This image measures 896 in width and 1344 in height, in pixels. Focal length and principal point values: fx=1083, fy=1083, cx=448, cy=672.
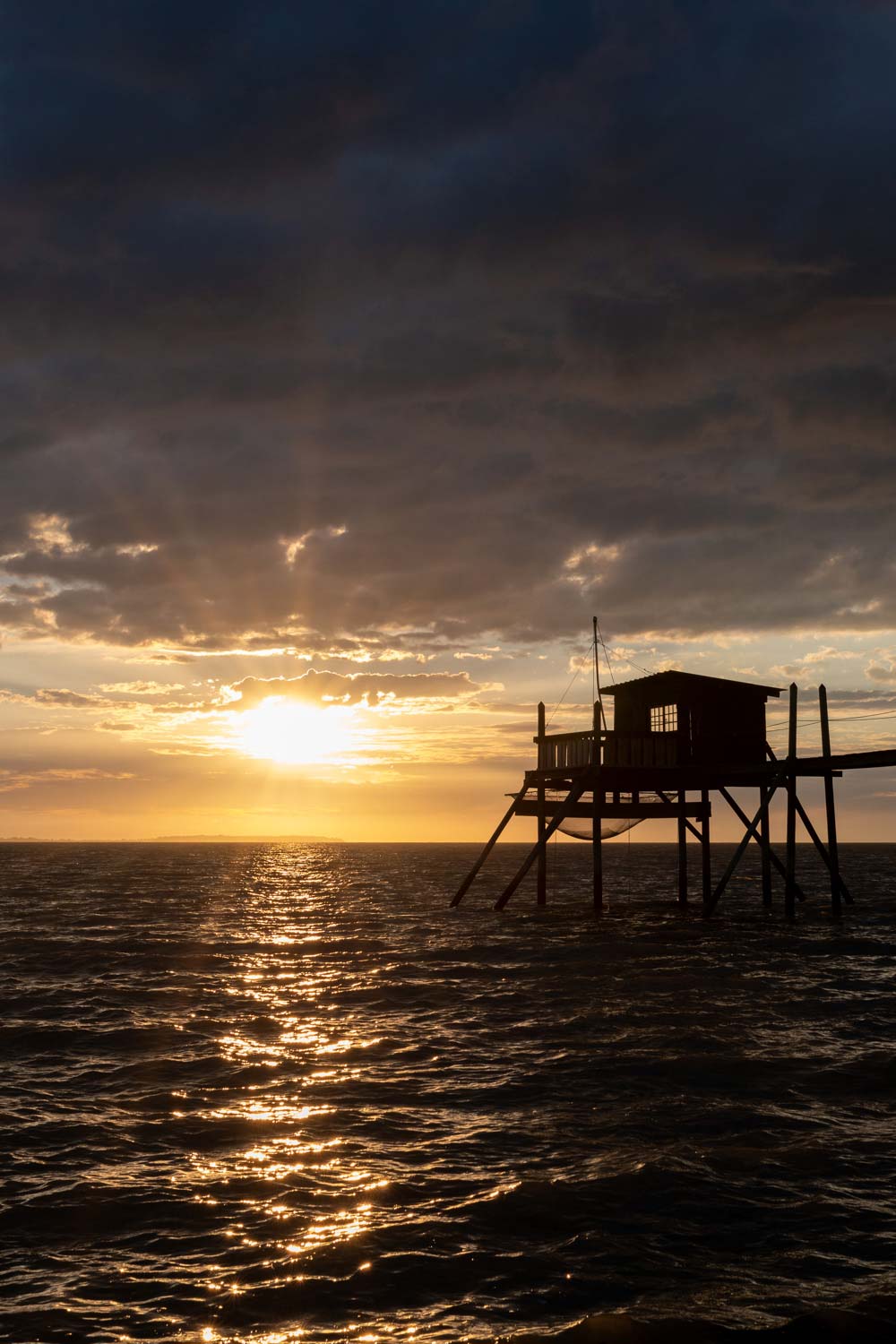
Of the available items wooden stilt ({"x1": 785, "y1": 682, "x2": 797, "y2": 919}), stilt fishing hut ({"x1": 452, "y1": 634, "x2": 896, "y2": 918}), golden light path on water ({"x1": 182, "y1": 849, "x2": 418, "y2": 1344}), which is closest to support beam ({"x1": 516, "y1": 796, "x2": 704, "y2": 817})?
stilt fishing hut ({"x1": 452, "y1": 634, "x2": 896, "y2": 918})

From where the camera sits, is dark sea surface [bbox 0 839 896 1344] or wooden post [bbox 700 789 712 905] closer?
dark sea surface [bbox 0 839 896 1344]

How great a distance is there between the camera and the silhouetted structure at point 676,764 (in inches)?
1283

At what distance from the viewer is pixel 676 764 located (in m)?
34.2

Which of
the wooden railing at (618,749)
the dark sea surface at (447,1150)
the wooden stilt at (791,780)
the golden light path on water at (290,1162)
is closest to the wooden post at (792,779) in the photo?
the wooden stilt at (791,780)

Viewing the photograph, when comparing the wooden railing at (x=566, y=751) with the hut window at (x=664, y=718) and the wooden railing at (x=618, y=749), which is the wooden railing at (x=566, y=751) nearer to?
the wooden railing at (x=618, y=749)

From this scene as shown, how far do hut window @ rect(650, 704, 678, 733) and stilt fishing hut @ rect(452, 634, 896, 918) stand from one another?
3 cm

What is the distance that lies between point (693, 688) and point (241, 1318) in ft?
96.6

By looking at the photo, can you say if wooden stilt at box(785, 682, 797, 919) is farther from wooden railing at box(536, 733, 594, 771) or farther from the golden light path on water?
the golden light path on water

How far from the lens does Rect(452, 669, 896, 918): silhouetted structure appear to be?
107 feet

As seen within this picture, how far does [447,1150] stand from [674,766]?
2415 cm

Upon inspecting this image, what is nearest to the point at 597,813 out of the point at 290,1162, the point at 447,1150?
the point at 447,1150

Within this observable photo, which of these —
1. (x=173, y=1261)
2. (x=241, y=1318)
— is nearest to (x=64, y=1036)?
(x=173, y=1261)

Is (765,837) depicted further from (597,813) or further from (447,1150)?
(447,1150)

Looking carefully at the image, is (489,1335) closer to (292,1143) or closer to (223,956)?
(292,1143)
